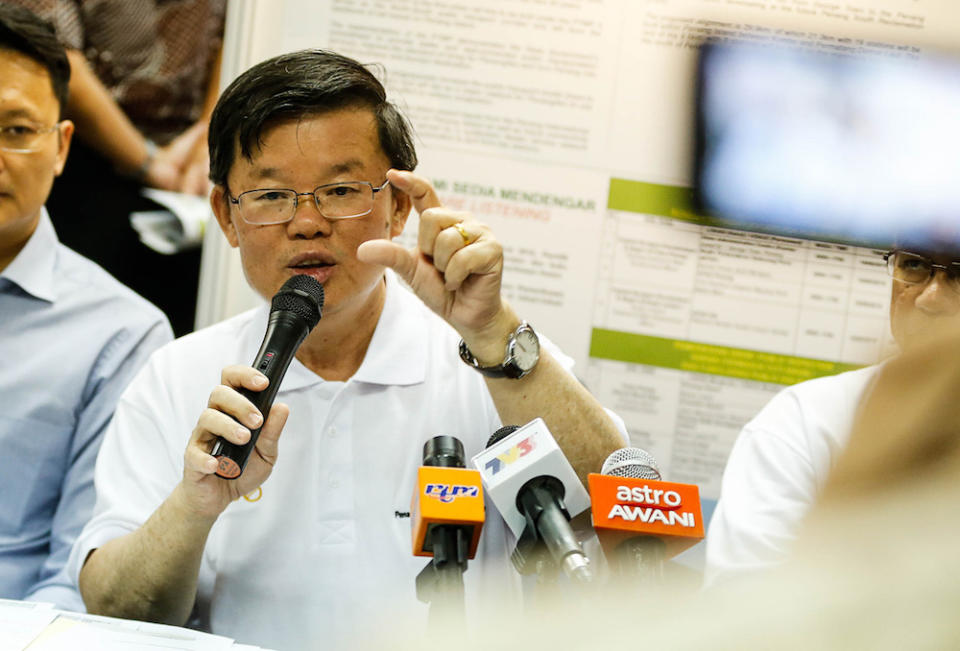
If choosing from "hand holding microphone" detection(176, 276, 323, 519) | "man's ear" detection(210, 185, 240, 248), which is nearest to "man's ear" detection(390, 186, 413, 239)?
"man's ear" detection(210, 185, 240, 248)

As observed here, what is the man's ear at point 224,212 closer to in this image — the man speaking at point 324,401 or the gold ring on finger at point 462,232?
the man speaking at point 324,401

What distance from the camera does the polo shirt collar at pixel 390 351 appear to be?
1.59 metres

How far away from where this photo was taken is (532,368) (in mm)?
1431

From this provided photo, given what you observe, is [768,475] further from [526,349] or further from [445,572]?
[445,572]

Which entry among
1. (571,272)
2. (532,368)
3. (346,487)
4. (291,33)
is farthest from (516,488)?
(291,33)

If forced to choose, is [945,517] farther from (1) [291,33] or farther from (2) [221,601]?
(1) [291,33]

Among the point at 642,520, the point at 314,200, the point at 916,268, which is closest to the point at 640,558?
the point at 642,520

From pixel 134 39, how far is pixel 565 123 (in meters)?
1.30

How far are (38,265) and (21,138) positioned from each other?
0.31 metres

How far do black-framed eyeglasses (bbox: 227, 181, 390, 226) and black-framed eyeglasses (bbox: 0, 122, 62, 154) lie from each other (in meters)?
0.83

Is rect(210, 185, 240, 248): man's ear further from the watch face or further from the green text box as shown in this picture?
the green text box

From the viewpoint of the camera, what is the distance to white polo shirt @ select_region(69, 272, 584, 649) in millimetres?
1443

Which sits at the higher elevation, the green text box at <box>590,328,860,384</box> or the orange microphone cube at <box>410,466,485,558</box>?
the green text box at <box>590,328,860,384</box>

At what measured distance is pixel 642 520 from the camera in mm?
1000
